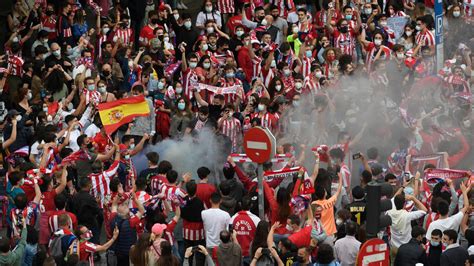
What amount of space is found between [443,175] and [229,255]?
422cm

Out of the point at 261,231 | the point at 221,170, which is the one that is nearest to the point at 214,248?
the point at 261,231

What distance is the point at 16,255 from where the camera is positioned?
1933 cm

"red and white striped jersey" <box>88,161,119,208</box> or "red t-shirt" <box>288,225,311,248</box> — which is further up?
"red and white striped jersey" <box>88,161,119,208</box>

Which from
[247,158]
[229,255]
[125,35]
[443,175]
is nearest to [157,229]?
[229,255]

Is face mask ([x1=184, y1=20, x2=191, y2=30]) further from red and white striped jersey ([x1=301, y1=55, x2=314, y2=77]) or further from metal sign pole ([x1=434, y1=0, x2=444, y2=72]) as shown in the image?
metal sign pole ([x1=434, y1=0, x2=444, y2=72])

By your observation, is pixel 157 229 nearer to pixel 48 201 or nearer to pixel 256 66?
pixel 48 201

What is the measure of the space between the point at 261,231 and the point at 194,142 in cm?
620

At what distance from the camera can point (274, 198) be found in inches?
830

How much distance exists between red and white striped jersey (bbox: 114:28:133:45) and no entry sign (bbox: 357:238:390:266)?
12054 millimetres

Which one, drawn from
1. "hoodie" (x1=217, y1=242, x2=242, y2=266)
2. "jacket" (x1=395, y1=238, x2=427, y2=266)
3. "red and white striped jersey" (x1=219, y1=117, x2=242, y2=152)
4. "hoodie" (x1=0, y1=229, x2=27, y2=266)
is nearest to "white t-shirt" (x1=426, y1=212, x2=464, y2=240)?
"jacket" (x1=395, y1=238, x2=427, y2=266)

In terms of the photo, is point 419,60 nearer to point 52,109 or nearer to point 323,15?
point 323,15

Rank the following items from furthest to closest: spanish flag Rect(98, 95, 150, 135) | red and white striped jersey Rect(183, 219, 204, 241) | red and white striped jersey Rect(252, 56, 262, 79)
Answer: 1. red and white striped jersey Rect(252, 56, 262, 79)
2. spanish flag Rect(98, 95, 150, 135)
3. red and white striped jersey Rect(183, 219, 204, 241)

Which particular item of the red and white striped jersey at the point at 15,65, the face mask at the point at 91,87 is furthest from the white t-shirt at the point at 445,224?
the red and white striped jersey at the point at 15,65

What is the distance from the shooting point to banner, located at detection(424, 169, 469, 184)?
2188 cm
